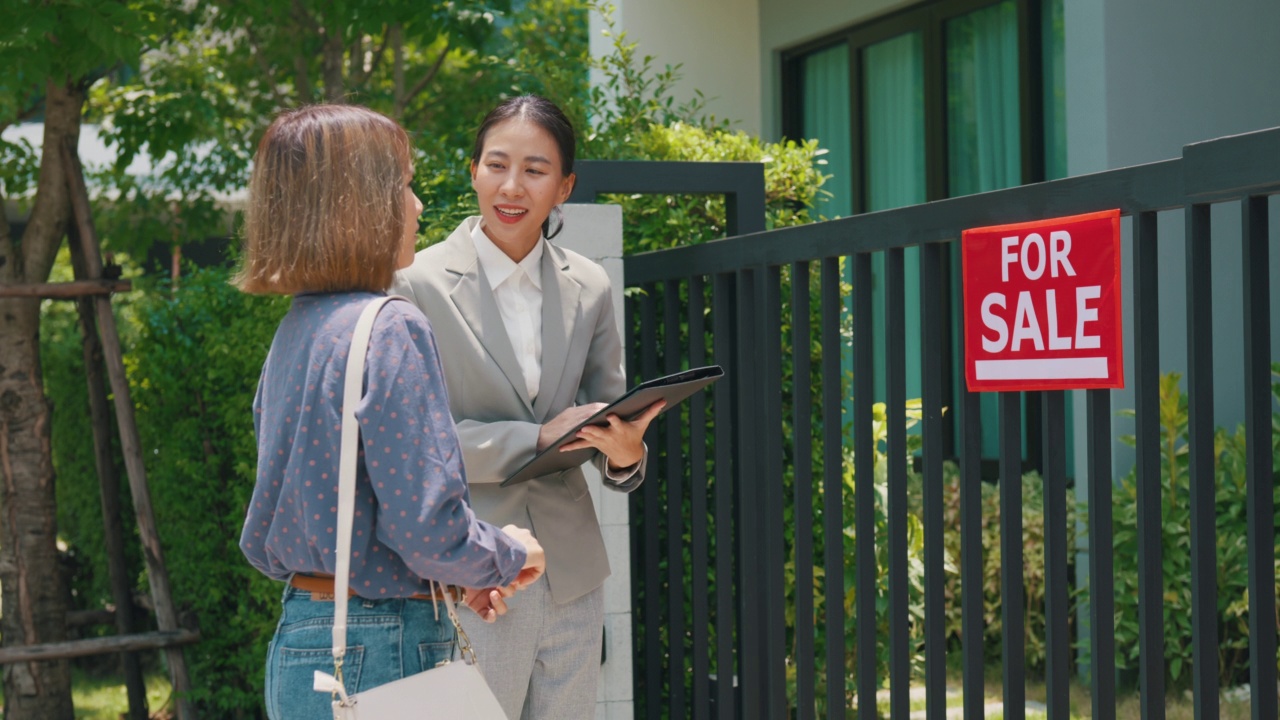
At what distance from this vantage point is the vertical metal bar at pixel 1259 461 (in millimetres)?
2096

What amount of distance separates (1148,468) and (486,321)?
134cm

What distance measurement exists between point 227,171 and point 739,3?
3.96m

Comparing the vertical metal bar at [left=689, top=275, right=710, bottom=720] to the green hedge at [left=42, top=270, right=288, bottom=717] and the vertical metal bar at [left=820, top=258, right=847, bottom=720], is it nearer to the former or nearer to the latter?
the vertical metal bar at [left=820, top=258, right=847, bottom=720]

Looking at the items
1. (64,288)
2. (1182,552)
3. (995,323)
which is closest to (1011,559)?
(995,323)

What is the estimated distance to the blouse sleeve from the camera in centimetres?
191

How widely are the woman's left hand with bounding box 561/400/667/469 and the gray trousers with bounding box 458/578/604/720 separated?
1.04 ft

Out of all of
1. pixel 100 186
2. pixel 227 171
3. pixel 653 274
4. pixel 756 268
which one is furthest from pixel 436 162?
pixel 100 186

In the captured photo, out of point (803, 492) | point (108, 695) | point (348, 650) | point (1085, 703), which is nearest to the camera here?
point (348, 650)

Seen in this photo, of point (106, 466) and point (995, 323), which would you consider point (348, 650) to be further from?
point (106, 466)

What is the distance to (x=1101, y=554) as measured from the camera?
2.38 m

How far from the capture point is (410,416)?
1920 millimetres

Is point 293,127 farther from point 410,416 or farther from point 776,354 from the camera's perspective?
point 776,354

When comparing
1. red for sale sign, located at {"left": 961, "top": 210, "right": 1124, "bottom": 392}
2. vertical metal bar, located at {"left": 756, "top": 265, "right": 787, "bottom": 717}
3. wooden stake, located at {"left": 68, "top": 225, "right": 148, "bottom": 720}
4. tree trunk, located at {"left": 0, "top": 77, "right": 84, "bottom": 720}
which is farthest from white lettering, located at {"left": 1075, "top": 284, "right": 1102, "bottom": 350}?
tree trunk, located at {"left": 0, "top": 77, "right": 84, "bottom": 720}

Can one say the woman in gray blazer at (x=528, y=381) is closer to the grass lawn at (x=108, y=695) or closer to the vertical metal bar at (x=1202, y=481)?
the vertical metal bar at (x=1202, y=481)
